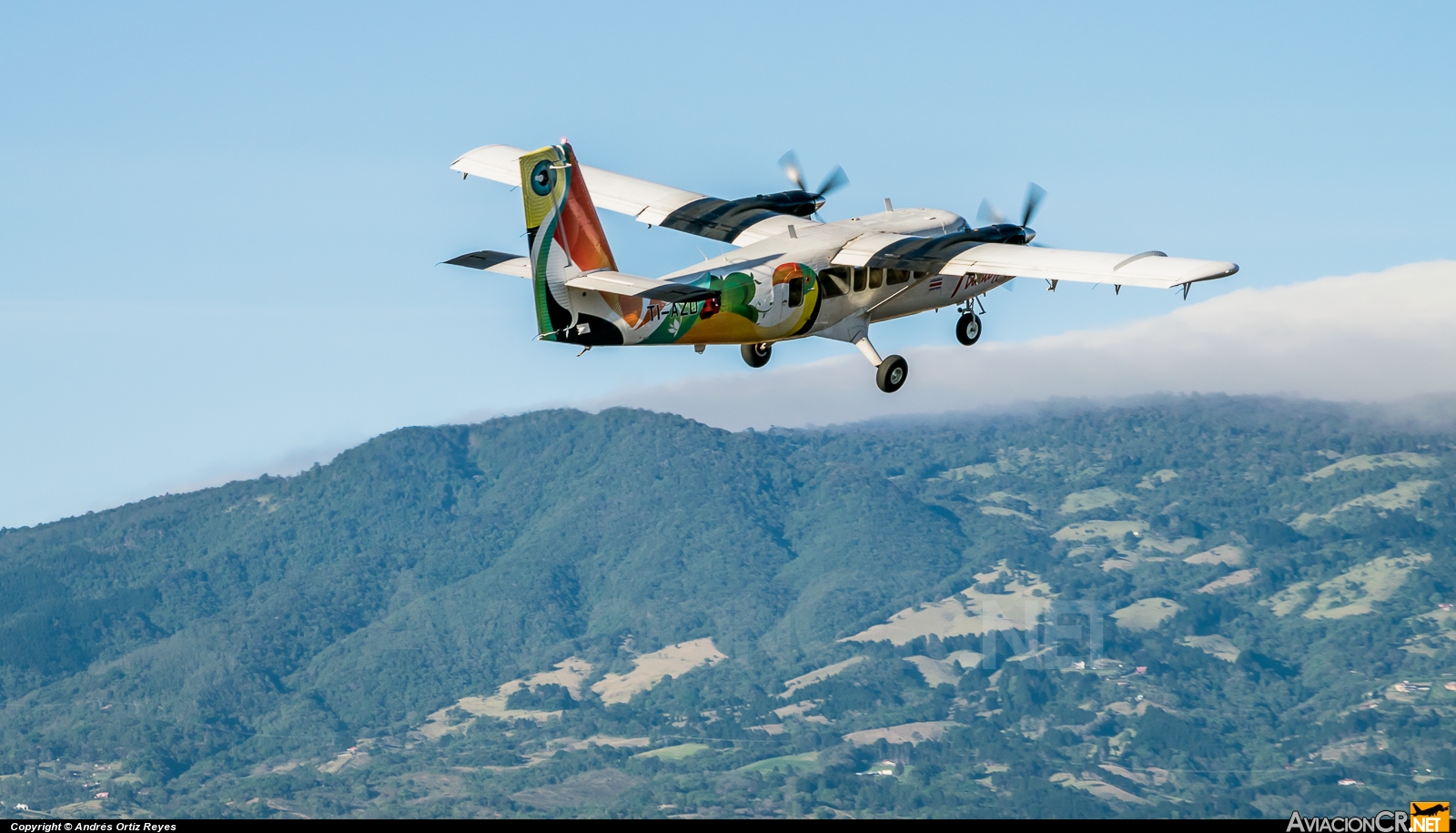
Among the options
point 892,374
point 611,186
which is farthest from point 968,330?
point 611,186

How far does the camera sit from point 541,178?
171 ft

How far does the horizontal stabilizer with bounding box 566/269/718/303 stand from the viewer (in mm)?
50812

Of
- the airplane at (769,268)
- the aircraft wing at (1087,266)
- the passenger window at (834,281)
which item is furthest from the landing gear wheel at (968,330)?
the passenger window at (834,281)

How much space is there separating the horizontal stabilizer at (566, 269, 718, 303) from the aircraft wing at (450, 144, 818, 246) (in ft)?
31.1

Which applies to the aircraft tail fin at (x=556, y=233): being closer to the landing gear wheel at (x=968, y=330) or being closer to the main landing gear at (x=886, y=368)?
the main landing gear at (x=886, y=368)

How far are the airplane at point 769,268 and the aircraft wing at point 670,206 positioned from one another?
7cm

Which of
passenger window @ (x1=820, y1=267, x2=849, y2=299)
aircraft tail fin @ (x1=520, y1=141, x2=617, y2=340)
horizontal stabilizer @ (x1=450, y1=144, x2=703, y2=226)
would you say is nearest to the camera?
aircraft tail fin @ (x1=520, y1=141, x2=617, y2=340)

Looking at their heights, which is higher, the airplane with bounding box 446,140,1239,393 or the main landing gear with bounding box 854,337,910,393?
the airplane with bounding box 446,140,1239,393

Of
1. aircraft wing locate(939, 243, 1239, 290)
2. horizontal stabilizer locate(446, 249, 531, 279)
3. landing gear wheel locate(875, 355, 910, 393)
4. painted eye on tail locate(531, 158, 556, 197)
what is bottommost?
landing gear wheel locate(875, 355, 910, 393)

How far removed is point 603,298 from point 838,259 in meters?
8.93

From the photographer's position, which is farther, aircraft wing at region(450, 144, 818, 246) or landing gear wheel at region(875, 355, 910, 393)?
aircraft wing at region(450, 144, 818, 246)

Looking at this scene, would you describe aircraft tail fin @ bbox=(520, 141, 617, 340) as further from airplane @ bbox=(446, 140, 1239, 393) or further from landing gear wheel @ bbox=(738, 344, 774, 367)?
landing gear wheel @ bbox=(738, 344, 774, 367)

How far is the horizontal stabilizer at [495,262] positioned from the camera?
178ft

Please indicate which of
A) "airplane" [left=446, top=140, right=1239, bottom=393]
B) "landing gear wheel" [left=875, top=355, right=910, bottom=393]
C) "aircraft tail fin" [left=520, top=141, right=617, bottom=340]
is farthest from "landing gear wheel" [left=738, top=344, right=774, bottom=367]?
"aircraft tail fin" [left=520, top=141, right=617, bottom=340]
